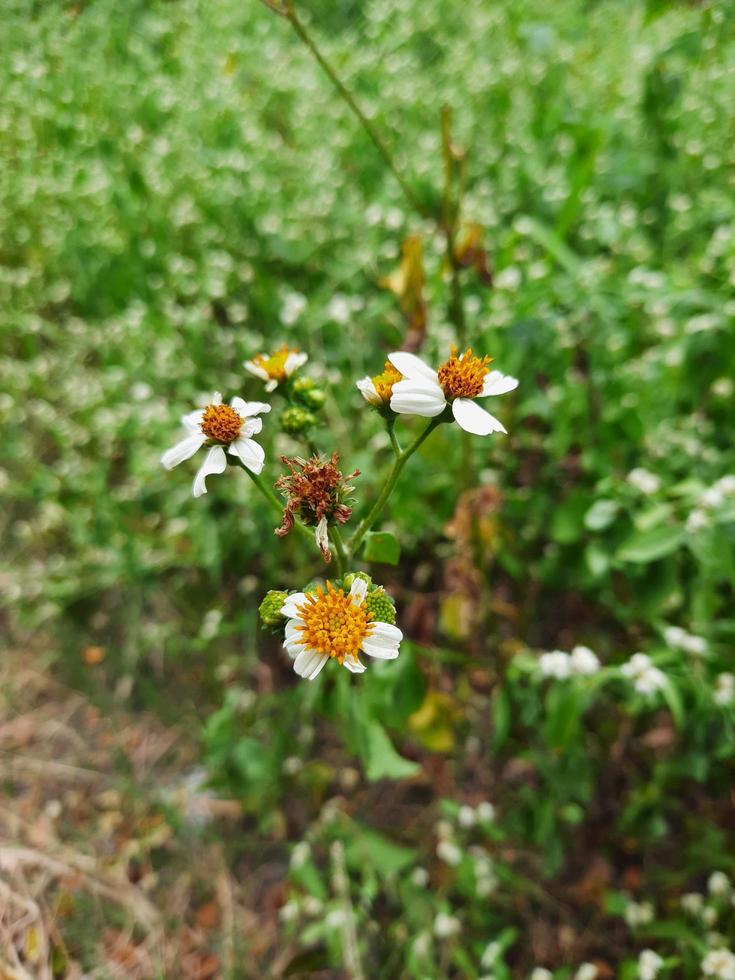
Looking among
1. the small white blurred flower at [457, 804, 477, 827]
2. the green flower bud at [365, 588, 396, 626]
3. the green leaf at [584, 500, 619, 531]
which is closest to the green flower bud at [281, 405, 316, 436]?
the green flower bud at [365, 588, 396, 626]

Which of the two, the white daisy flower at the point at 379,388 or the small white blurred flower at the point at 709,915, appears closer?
the white daisy flower at the point at 379,388

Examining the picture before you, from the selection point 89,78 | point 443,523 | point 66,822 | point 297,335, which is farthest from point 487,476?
point 89,78

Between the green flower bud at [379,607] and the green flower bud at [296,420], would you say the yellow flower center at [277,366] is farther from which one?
the green flower bud at [379,607]

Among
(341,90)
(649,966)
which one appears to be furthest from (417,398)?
(649,966)

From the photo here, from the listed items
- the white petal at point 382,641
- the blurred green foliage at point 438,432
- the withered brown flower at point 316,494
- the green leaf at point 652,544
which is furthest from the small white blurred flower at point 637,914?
the withered brown flower at point 316,494

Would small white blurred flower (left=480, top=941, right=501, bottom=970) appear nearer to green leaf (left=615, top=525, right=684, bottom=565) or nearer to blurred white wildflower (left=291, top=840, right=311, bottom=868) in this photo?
blurred white wildflower (left=291, top=840, right=311, bottom=868)

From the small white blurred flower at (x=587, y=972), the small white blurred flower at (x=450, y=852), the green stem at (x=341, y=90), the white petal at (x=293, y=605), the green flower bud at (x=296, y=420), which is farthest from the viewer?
the small white blurred flower at (x=450, y=852)

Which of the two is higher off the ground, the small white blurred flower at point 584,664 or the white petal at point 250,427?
the white petal at point 250,427
